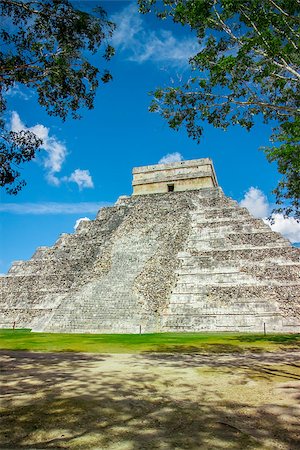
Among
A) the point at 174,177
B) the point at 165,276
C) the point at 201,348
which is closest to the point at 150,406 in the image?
the point at 201,348

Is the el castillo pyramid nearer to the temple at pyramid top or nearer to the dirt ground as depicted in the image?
the temple at pyramid top

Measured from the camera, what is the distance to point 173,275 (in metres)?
19.9

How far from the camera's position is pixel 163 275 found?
1994 centimetres

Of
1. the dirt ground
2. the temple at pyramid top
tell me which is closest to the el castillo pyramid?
the temple at pyramid top

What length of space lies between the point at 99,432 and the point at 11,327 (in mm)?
17346

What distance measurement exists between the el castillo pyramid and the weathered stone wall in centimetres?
5

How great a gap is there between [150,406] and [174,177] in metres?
26.3

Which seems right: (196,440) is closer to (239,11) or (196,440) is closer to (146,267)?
(239,11)

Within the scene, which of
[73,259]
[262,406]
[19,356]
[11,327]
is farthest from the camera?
[73,259]

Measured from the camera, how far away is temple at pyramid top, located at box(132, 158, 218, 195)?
1167 inches

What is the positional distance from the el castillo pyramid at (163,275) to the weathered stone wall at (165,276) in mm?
51

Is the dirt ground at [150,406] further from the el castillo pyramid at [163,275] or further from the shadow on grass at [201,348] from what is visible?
the el castillo pyramid at [163,275]

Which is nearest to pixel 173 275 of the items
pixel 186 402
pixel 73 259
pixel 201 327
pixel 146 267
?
pixel 146 267

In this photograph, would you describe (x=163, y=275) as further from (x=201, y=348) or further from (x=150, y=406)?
(x=150, y=406)
